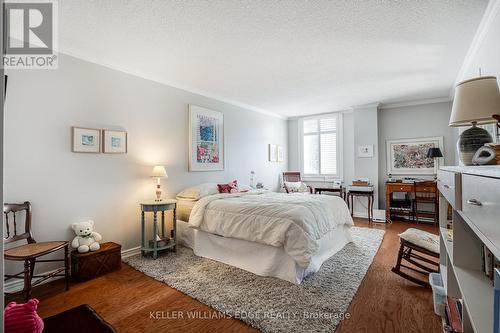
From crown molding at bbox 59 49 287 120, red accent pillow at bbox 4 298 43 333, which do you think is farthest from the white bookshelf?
Result: crown molding at bbox 59 49 287 120

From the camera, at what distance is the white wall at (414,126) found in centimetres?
510

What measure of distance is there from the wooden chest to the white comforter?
947mm

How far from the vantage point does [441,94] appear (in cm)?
487

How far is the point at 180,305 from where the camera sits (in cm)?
214

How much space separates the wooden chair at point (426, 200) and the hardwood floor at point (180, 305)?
2.86 metres

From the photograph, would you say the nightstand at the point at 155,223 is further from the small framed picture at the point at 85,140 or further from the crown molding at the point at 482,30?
the crown molding at the point at 482,30

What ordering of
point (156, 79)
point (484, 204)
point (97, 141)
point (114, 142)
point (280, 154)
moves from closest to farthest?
1. point (484, 204)
2. point (97, 141)
3. point (114, 142)
4. point (156, 79)
5. point (280, 154)

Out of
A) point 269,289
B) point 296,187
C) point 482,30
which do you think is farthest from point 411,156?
point 269,289

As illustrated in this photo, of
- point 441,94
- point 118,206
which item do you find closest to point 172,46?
point 118,206

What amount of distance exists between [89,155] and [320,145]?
526 cm

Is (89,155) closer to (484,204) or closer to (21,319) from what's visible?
(21,319)

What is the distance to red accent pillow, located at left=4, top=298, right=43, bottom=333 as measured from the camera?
830 millimetres

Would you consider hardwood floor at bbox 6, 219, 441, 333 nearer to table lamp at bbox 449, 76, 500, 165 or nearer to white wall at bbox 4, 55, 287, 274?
white wall at bbox 4, 55, 287, 274

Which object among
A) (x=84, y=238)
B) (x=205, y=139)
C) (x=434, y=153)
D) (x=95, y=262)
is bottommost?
(x=95, y=262)
